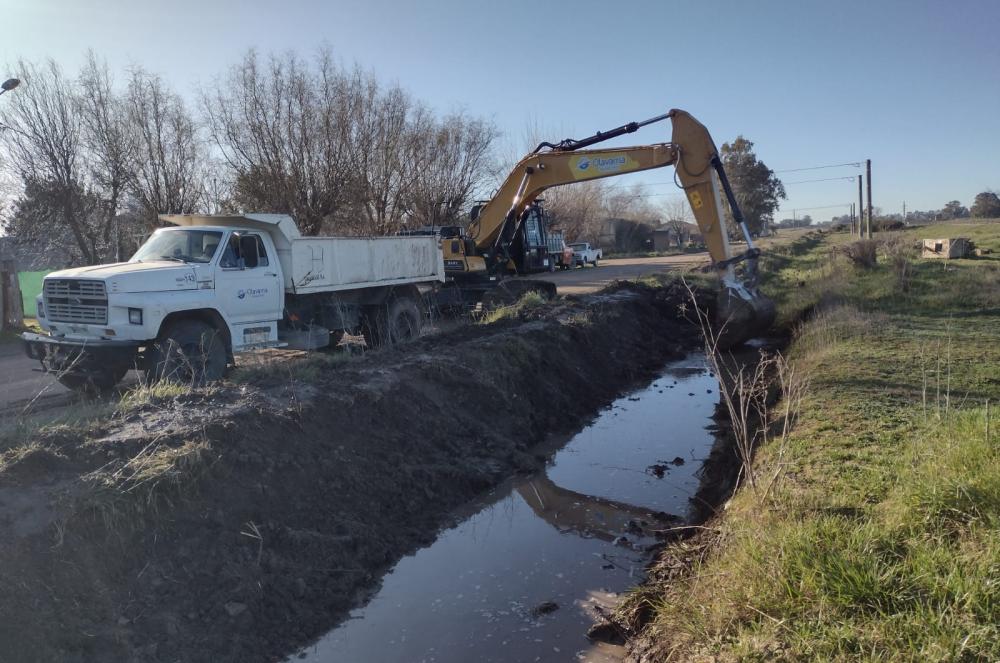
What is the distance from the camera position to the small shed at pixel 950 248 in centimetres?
2477

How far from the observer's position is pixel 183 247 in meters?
9.84

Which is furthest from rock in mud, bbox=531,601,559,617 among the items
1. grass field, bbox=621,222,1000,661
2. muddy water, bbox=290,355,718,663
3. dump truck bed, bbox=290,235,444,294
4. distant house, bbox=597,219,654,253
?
distant house, bbox=597,219,654,253

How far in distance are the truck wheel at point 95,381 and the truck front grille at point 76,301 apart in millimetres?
724

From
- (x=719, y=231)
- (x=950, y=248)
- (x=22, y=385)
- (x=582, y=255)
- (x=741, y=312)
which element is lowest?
(x=22, y=385)

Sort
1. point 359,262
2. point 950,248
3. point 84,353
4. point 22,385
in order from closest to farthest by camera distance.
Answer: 1. point 84,353
2. point 22,385
3. point 359,262
4. point 950,248

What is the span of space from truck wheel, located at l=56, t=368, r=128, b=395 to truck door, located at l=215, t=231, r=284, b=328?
1634 millimetres

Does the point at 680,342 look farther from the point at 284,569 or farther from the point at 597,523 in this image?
the point at 284,569

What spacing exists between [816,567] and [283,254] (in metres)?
9.25

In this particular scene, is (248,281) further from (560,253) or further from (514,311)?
(560,253)

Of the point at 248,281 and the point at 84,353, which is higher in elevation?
the point at 248,281

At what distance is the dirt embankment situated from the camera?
163 inches

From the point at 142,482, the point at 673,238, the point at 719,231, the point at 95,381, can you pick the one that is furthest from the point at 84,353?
the point at 673,238

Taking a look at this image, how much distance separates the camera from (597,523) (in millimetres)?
6480

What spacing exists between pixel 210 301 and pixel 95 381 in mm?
1786
